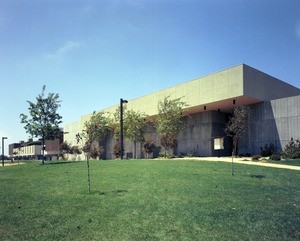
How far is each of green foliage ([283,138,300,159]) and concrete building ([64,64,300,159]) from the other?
1.09m

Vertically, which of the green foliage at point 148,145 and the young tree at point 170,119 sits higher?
the young tree at point 170,119

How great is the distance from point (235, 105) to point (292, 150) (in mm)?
10459

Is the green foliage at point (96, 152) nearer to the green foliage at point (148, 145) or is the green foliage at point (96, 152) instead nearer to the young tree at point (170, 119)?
the green foliage at point (148, 145)

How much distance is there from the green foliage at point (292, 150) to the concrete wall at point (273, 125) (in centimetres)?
109

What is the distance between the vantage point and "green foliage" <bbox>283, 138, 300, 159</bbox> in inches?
1163

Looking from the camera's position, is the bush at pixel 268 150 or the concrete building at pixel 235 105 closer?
the bush at pixel 268 150

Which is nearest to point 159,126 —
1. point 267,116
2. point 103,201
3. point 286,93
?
point 267,116

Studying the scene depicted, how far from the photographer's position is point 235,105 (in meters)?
38.7

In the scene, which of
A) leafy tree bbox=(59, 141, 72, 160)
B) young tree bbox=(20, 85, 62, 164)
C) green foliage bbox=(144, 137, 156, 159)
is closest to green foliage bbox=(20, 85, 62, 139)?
young tree bbox=(20, 85, 62, 164)

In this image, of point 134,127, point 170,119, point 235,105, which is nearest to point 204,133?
point 235,105

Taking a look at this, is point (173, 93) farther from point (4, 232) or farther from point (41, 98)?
point (4, 232)

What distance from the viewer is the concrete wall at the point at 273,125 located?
32.8 metres

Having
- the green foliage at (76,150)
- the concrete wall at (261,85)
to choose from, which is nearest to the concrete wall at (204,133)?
the concrete wall at (261,85)

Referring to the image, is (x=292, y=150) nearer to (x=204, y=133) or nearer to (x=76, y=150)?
(x=204, y=133)
